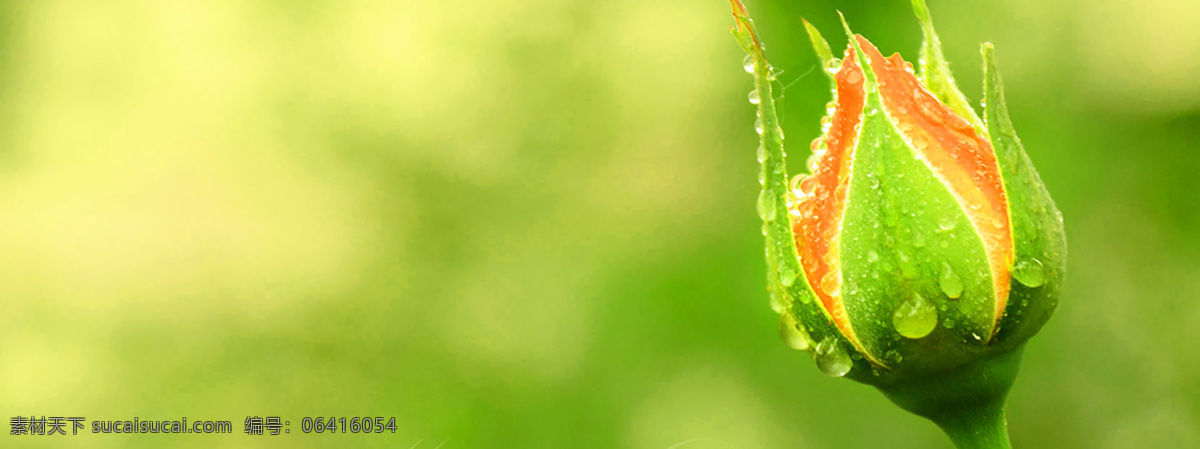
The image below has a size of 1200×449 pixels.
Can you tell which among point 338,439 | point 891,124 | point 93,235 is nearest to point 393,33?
point 93,235

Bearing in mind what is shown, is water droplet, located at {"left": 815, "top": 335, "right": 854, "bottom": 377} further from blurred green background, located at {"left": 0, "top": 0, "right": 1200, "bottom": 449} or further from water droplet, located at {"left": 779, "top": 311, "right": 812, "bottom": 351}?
blurred green background, located at {"left": 0, "top": 0, "right": 1200, "bottom": 449}

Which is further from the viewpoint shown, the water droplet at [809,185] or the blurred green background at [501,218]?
the blurred green background at [501,218]

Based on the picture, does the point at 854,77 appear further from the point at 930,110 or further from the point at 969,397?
the point at 969,397

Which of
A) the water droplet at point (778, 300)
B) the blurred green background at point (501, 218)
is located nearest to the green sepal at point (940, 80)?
the water droplet at point (778, 300)

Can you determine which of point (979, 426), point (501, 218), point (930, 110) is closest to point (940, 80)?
point (930, 110)

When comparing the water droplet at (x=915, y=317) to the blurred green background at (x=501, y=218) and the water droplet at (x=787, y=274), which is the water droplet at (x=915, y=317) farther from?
the blurred green background at (x=501, y=218)

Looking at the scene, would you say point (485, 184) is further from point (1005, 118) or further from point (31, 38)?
point (1005, 118)

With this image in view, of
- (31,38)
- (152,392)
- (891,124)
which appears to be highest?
(891,124)
